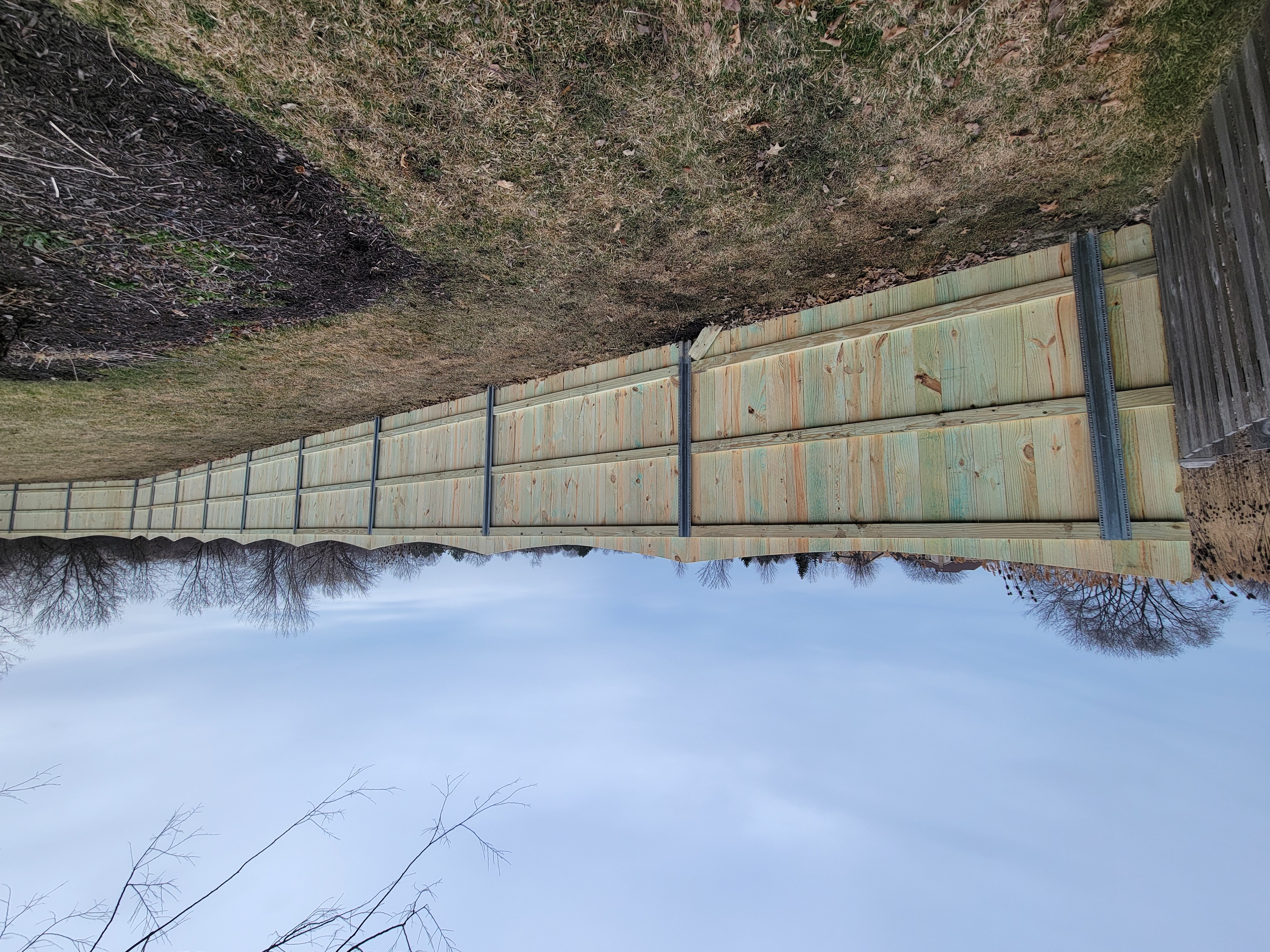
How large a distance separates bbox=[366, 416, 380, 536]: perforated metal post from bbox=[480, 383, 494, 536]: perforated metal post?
3043mm

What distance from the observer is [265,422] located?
33.0ft

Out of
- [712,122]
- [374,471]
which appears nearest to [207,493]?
[374,471]

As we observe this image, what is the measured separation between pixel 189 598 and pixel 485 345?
2319 cm

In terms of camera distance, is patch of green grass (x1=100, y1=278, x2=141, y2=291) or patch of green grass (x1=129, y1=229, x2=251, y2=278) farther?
patch of green grass (x1=100, y1=278, x2=141, y2=291)

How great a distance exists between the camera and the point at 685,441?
5910 millimetres

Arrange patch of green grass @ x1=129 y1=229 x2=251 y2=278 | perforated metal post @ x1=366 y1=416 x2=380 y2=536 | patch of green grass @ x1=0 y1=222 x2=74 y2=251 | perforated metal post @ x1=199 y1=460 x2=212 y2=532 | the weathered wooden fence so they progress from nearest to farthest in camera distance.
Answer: the weathered wooden fence, patch of green grass @ x1=0 y1=222 x2=74 y2=251, patch of green grass @ x1=129 y1=229 x2=251 y2=278, perforated metal post @ x1=366 y1=416 x2=380 y2=536, perforated metal post @ x1=199 y1=460 x2=212 y2=532

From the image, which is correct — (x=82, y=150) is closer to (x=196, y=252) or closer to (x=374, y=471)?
(x=196, y=252)

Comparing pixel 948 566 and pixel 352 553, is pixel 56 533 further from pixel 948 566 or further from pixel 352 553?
pixel 948 566

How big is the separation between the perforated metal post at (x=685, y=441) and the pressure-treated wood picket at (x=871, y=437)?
0.19ft

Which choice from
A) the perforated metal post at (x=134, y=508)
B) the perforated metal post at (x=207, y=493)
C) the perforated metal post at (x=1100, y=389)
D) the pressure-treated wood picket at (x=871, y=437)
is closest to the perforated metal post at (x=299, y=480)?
the perforated metal post at (x=207, y=493)

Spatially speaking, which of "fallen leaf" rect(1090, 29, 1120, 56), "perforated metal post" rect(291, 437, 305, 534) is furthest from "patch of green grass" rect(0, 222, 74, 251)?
"perforated metal post" rect(291, 437, 305, 534)

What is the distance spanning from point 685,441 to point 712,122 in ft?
10.6

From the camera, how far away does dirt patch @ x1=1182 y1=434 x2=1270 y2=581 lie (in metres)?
3.04

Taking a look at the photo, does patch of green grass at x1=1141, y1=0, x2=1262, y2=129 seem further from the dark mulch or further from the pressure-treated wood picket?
the dark mulch
